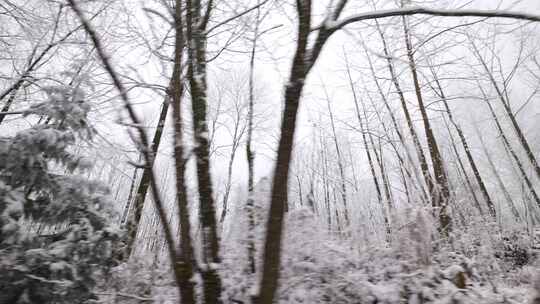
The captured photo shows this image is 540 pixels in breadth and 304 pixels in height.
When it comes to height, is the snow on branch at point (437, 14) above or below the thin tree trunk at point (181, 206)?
above

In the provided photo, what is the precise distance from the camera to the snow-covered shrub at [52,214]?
2926 mm

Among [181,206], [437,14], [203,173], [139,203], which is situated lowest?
[181,206]

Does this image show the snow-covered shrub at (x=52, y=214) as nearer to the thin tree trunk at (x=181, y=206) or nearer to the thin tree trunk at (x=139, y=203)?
the thin tree trunk at (x=139, y=203)

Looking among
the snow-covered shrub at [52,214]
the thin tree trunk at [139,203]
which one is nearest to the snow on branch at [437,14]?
the thin tree trunk at [139,203]

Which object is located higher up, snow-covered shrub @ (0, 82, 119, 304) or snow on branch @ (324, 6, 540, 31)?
snow on branch @ (324, 6, 540, 31)

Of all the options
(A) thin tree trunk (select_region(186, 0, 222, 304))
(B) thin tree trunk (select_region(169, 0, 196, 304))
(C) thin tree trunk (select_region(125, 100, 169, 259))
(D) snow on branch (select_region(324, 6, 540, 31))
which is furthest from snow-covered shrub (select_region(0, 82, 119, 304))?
(D) snow on branch (select_region(324, 6, 540, 31))

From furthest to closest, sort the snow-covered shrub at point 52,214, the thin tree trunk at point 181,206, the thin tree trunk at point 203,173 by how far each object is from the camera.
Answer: the snow-covered shrub at point 52,214 < the thin tree trunk at point 203,173 < the thin tree trunk at point 181,206

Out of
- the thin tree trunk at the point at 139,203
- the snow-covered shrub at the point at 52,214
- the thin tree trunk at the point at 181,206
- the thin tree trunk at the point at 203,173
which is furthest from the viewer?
the thin tree trunk at the point at 139,203

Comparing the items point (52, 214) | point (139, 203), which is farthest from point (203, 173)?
point (139, 203)

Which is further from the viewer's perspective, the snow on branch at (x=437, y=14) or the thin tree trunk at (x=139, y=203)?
the thin tree trunk at (x=139, y=203)

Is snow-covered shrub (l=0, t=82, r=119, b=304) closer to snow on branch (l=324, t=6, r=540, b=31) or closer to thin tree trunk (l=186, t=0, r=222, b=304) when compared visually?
thin tree trunk (l=186, t=0, r=222, b=304)

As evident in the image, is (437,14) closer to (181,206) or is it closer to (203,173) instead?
(203,173)

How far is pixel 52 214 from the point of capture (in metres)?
3.35

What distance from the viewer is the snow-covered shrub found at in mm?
2926
